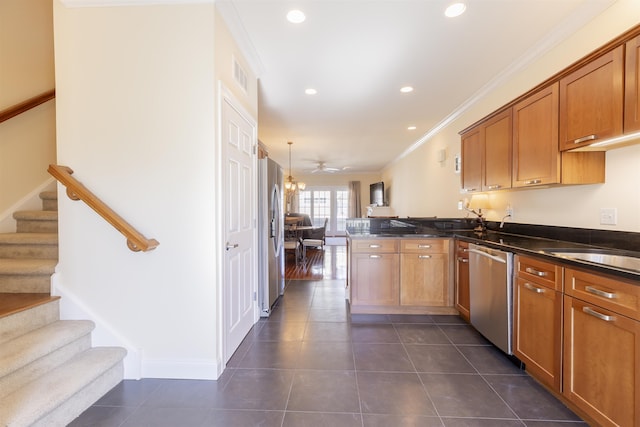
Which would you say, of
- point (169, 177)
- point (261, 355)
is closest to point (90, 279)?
point (169, 177)

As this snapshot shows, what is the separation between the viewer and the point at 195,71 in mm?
1934

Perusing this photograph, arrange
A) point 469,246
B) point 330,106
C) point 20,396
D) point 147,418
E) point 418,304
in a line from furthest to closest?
point 330,106 → point 418,304 → point 469,246 → point 147,418 → point 20,396

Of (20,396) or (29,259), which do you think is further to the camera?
(29,259)

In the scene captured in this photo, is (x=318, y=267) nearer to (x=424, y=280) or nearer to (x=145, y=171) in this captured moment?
(x=424, y=280)

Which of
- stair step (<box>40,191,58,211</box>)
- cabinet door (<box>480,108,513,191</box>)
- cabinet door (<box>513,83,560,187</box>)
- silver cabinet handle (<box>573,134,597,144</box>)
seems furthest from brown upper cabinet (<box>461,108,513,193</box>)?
stair step (<box>40,191,58,211</box>)

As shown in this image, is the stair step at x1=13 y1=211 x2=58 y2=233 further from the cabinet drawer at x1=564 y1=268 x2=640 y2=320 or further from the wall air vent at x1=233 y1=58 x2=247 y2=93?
the cabinet drawer at x1=564 y1=268 x2=640 y2=320

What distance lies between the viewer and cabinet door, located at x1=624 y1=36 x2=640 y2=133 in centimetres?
150

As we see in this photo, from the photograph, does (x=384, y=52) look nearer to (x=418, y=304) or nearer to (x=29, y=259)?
(x=418, y=304)

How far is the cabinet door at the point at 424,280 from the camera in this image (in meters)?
3.13

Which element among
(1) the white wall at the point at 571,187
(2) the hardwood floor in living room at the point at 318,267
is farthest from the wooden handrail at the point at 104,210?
(2) the hardwood floor in living room at the point at 318,267

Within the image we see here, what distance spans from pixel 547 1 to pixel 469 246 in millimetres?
1981

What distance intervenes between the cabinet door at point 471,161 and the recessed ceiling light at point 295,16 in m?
2.19

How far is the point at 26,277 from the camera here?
2029 millimetres

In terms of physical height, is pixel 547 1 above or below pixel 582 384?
above
